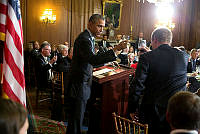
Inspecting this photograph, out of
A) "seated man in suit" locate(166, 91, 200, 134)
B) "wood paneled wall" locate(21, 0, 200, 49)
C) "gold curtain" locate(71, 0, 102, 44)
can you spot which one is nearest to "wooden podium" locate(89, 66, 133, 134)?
"seated man in suit" locate(166, 91, 200, 134)

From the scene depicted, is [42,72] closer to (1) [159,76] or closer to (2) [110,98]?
(2) [110,98]

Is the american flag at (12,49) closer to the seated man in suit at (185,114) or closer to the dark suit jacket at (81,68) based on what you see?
the dark suit jacket at (81,68)

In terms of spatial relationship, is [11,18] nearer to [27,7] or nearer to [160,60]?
[160,60]

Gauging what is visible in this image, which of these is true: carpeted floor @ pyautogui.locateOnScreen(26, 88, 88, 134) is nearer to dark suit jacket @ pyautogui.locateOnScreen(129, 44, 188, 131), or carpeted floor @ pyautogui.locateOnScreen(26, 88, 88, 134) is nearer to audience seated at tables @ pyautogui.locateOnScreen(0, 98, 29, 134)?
dark suit jacket @ pyautogui.locateOnScreen(129, 44, 188, 131)

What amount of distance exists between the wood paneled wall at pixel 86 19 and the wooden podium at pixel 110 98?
7.32 metres

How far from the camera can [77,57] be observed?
287 cm

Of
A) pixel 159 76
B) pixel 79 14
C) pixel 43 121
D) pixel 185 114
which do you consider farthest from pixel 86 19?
pixel 185 114

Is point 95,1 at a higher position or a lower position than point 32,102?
higher

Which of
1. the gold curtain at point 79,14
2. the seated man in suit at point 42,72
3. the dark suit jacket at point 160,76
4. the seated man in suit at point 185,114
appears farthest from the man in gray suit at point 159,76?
the gold curtain at point 79,14

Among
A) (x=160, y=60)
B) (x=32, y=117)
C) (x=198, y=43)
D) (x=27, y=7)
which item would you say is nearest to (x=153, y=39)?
(x=160, y=60)

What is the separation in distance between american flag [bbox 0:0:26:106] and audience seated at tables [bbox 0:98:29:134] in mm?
1392

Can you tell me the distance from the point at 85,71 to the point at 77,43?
36cm

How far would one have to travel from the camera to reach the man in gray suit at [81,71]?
2762mm

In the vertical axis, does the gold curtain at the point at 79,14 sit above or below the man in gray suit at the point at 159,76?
above
